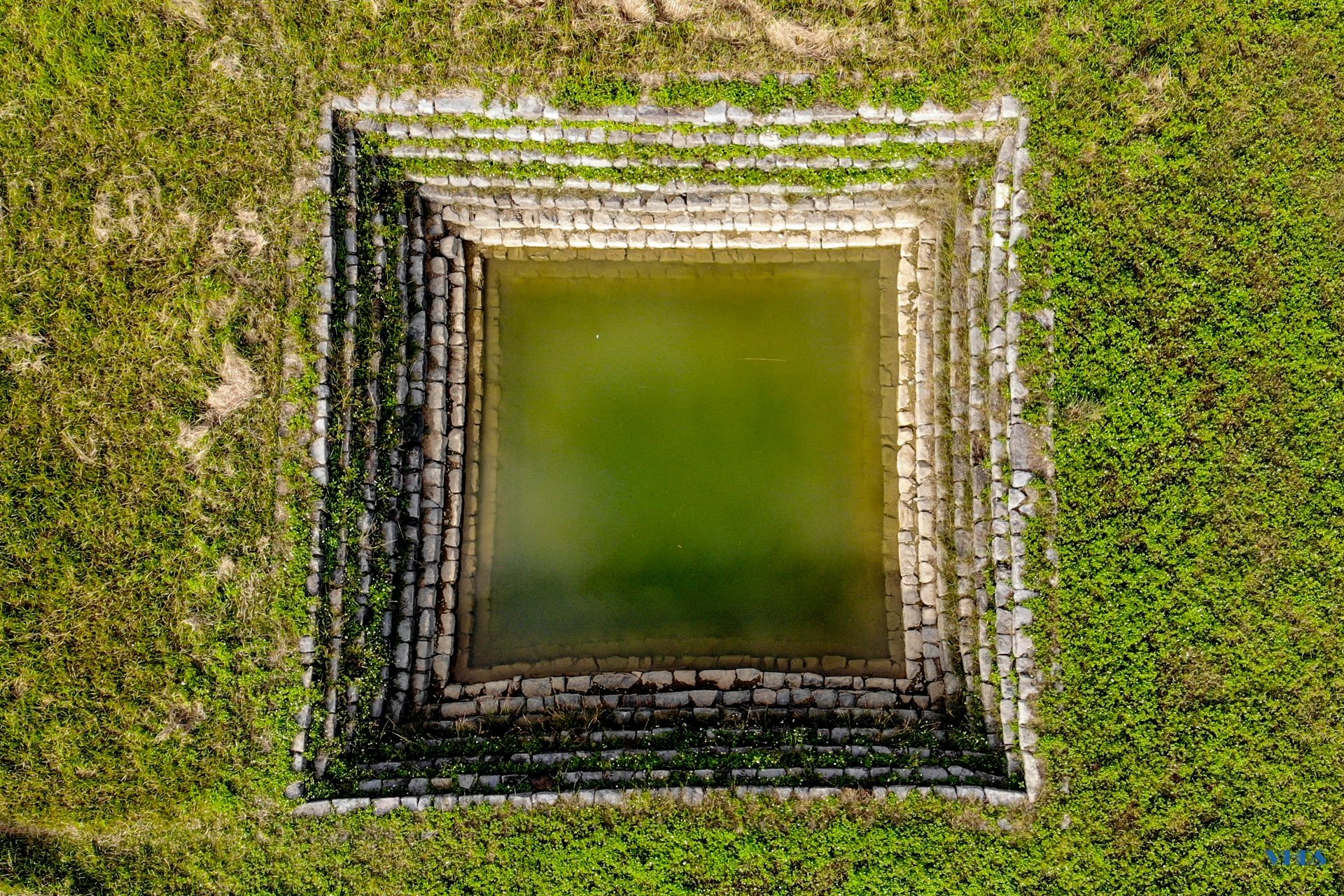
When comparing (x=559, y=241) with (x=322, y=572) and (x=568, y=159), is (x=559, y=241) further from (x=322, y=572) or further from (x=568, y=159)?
(x=322, y=572)

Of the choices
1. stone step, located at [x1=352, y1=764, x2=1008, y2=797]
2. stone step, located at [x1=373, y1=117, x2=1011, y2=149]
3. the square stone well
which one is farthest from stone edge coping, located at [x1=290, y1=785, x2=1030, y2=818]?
stone step, located at [x1=373, y1=117, x2=1011, y2=149]

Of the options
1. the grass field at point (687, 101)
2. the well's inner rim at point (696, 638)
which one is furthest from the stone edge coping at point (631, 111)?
the well's inner rim at point (696, 638)

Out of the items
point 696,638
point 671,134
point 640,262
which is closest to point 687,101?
point 671,134

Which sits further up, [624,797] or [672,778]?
[672,778]

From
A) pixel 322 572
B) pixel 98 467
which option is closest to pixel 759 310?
pixel 322 572

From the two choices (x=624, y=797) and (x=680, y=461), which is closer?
(x=624, y=797)

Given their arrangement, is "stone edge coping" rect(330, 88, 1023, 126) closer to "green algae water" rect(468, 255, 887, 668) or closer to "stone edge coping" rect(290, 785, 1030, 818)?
"green algae water" rect(468, 255, 887, 668)

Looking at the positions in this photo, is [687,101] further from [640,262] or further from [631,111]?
[640,262]
